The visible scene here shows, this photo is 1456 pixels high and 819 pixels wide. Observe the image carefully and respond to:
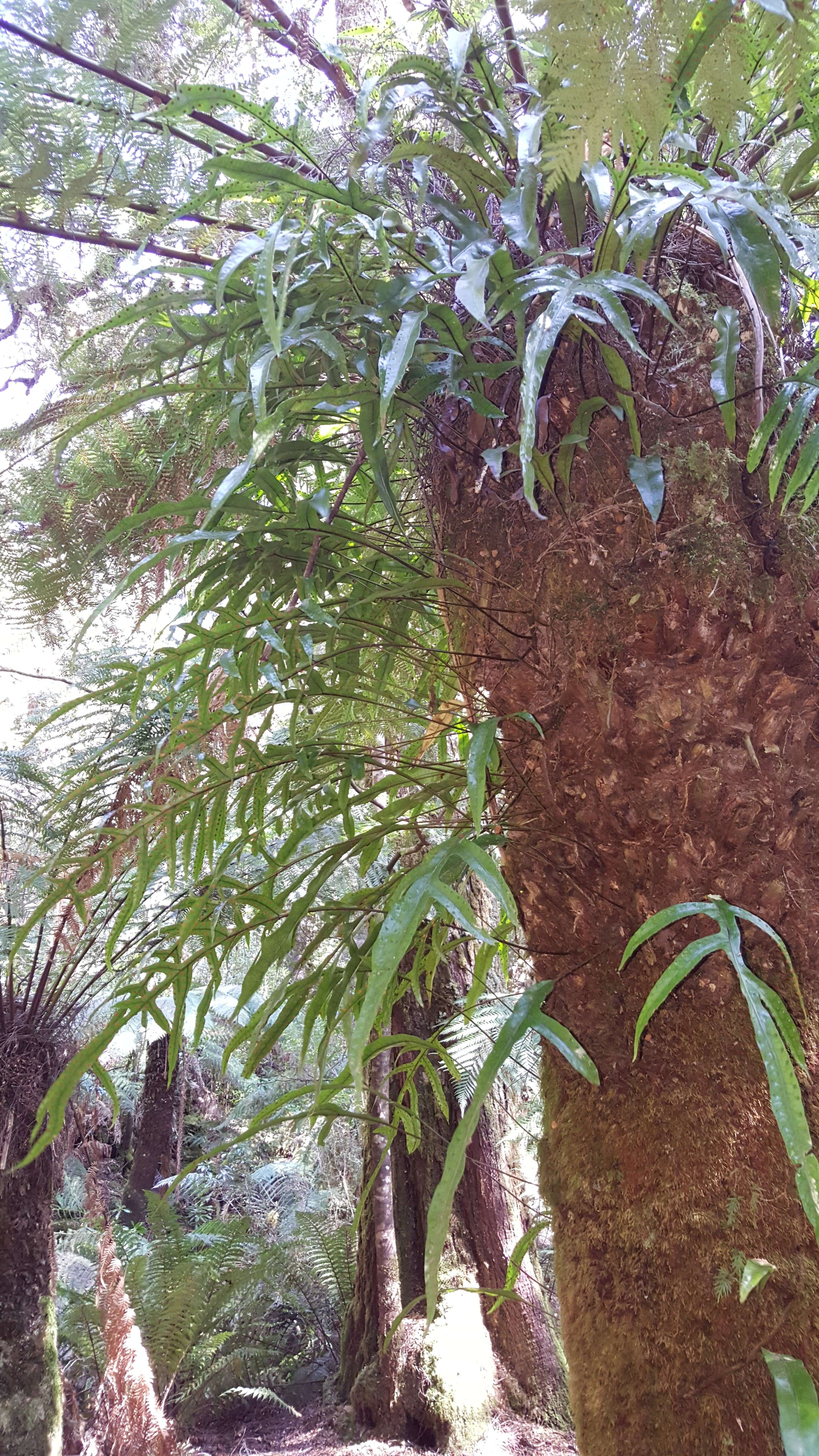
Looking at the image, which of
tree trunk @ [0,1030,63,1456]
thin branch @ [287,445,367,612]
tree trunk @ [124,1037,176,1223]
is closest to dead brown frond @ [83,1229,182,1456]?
tree trunk @ [0,1030,63,1456]

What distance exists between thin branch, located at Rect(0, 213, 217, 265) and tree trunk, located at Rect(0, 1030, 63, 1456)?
1.34 m

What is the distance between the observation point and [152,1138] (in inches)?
192

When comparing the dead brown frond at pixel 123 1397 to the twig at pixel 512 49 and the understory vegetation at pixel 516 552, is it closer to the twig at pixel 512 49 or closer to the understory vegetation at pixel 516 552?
the understory vegetation at pixel 516 552

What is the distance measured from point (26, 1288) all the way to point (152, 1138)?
366cm

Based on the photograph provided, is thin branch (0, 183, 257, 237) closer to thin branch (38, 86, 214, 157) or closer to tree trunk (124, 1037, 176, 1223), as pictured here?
thin branch (38, 86, 214, 157)

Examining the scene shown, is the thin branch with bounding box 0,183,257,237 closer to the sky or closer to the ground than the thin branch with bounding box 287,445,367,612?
closer to the sky

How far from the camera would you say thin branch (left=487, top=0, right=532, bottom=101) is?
0.69 m

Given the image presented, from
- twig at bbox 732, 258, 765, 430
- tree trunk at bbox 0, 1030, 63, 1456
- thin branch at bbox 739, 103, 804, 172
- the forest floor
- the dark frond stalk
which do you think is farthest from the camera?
the dark frond stalk

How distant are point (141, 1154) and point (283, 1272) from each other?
66.0 inches

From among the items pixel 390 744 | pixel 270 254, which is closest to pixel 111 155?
pixel 270 254

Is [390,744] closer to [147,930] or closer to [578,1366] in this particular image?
[578,1366]

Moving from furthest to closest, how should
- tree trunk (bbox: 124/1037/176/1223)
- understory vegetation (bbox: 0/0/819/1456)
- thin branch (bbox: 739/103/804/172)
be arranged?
tree trunk (bbox: 124/1037/176/1223) < thin branch (bbox: 739/103/804/172) < understory vegetation (bbox: 0/0/819/1456)

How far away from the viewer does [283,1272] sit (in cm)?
347

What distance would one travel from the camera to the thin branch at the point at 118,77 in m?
0.83
